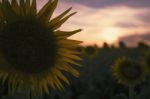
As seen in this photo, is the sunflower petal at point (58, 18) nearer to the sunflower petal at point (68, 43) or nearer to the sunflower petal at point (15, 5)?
the sunflower petal at point (68, 43)

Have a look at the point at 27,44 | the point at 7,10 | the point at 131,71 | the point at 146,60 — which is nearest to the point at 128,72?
the point at 131,71

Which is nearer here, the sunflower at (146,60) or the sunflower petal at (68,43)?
the sunflower petal at (68,43)

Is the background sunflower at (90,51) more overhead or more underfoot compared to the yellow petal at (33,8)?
more underfoot

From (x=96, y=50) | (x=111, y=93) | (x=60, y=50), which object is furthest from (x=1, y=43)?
(x=96, y=50)

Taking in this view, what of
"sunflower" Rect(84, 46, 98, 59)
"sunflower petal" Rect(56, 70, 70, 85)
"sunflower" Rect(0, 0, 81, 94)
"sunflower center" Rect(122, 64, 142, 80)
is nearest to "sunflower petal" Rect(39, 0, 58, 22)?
"sunflower" Rect(0, 0, 81, 94)

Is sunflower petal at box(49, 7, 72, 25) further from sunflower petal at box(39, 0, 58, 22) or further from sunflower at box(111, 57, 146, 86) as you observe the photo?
sunflower at box(111, 57, 146, 86)

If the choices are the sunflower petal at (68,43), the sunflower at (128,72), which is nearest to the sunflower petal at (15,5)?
the sunflower petal at (68,43)

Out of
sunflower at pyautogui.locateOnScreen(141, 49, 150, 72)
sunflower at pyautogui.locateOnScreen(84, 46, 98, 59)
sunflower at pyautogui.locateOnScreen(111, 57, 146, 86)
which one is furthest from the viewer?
sunflower at pyautogui.locateOnScreen(84, 46, 98, 59)

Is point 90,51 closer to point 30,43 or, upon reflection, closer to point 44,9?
point 44,9
